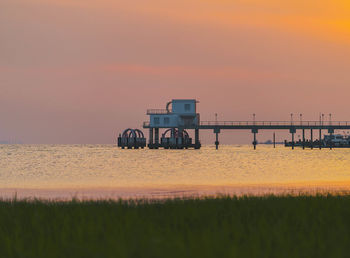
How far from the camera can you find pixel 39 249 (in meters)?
11.0

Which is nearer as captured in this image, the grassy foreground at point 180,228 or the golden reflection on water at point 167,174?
the grassy foreground at point 180,228

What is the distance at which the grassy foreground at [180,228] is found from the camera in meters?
10.7

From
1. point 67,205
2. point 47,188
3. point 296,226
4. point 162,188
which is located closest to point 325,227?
point 296,226

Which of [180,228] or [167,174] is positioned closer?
[180,228]

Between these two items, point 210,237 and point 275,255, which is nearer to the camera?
point 275,255

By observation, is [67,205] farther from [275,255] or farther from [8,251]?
[275,255]

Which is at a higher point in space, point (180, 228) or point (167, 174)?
point (180, 228)

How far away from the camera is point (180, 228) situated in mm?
13883

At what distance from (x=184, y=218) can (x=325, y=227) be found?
3556mm

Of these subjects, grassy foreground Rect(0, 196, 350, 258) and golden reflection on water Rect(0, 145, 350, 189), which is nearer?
grassy foreground Rect(0, 196, 350, 258)

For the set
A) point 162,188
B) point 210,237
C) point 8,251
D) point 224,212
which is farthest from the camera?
point 162,188

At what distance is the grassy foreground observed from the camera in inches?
422

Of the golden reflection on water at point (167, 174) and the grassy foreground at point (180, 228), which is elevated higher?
the grassy foreground at point (180, 228)

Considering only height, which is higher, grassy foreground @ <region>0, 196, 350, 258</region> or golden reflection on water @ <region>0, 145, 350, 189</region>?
grassy foreground @ <region>0, 196, 350, 258</region>
